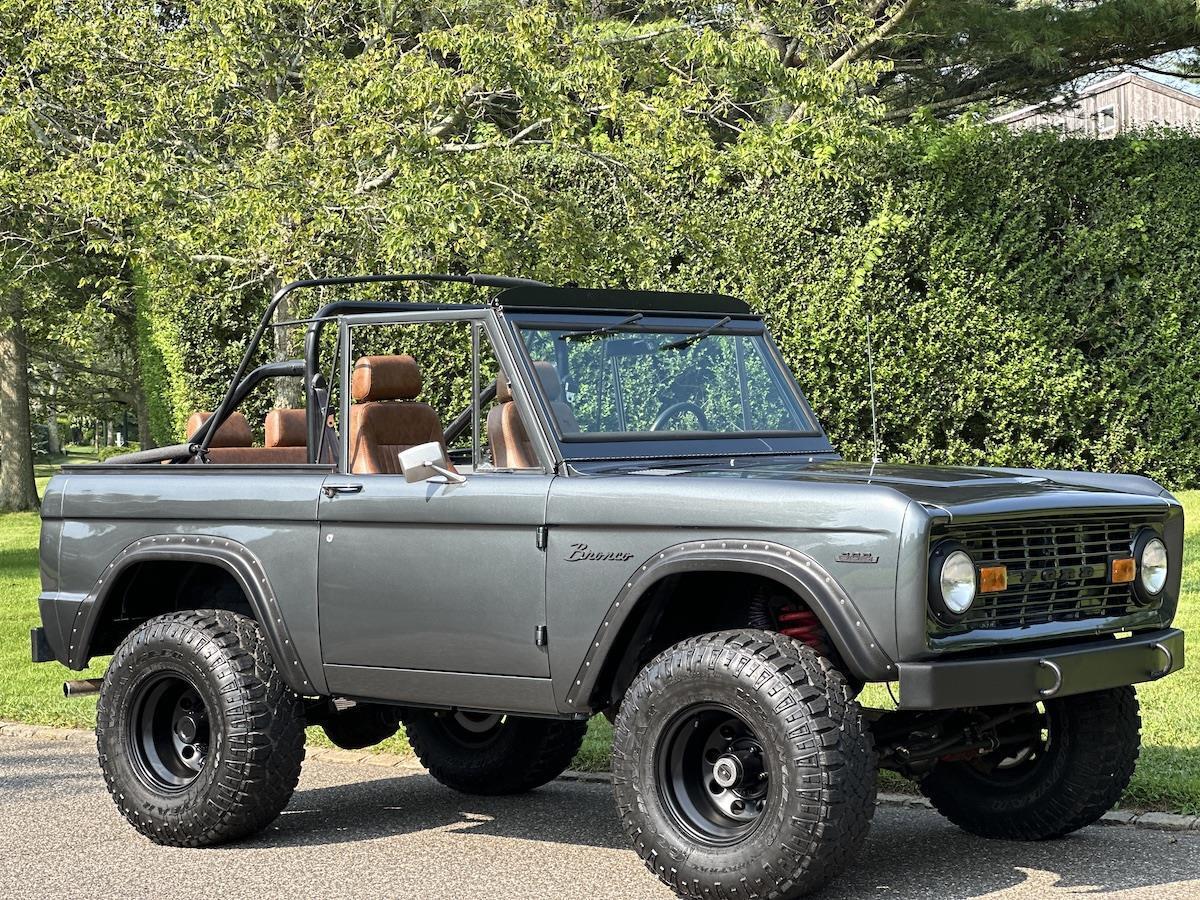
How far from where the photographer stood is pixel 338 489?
6.18 metres

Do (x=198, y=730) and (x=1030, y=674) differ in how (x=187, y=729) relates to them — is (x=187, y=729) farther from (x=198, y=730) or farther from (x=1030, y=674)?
(x=1030, y=674)

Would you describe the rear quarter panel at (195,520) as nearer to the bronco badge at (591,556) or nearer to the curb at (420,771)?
the bronco badge at (591,556)

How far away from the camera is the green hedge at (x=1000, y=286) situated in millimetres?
18297

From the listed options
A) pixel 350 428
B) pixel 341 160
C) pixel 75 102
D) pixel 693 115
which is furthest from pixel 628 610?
pixel 75 102

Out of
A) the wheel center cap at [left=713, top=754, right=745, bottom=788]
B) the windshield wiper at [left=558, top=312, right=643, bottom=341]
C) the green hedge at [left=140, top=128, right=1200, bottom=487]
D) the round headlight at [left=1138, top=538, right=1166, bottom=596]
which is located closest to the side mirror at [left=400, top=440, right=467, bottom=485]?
the windshield wiper at [left=558, top=312, right=643, bottom=341]

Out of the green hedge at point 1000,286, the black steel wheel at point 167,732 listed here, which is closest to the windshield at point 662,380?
the black steel wheel at point 167,732

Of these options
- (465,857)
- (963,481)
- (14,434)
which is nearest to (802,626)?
(963,481)

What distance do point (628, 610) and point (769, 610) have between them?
547 mm

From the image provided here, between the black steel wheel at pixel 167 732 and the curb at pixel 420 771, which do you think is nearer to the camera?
the curb at pixel 420 771

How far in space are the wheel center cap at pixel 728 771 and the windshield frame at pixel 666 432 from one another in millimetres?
1185

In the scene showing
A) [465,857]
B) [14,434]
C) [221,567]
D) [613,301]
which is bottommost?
[465,857]

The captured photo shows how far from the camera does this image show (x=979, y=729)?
5.67 meters

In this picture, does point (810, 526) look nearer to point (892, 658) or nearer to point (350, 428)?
point (892, 658)

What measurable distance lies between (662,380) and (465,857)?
6.34 feet
